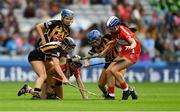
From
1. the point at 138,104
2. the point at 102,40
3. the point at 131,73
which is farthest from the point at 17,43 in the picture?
the point at 138,104

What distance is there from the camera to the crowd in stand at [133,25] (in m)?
35.0

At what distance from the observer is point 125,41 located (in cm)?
2086

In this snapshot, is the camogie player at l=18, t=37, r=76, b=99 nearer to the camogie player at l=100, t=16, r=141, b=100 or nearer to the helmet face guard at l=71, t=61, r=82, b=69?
the helmet face guard at l=71, t=61, r=82, b=69

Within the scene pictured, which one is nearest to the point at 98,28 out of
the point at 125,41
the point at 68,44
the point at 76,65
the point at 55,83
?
the point at 55,83

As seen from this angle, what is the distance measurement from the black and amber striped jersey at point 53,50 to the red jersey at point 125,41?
136cm

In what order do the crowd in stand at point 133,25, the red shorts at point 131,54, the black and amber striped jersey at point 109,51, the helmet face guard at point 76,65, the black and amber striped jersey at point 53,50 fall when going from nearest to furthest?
1. the black and amber striped jersey at point 53,50
2. the helmet face guard at point 76,65
3. the red shorts at point 131,54
4. the black and amber striped jersey at point 109,51
5. the crowd in stand at point 133,25

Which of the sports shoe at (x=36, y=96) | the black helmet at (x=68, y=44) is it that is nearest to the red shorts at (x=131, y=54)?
the black helmet at (x=68, y=44)

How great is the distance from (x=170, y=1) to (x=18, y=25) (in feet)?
22.1

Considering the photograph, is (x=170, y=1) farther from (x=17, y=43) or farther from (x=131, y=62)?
(x=131, y=62)

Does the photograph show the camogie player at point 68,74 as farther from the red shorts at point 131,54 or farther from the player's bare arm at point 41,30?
the red shorts at point 131,54

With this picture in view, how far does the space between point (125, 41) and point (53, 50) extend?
68.8 inches

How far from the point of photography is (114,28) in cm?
2080

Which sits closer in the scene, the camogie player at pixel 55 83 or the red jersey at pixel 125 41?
the red jersey at pixel 125 41

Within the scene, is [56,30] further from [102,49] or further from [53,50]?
[102,49]
